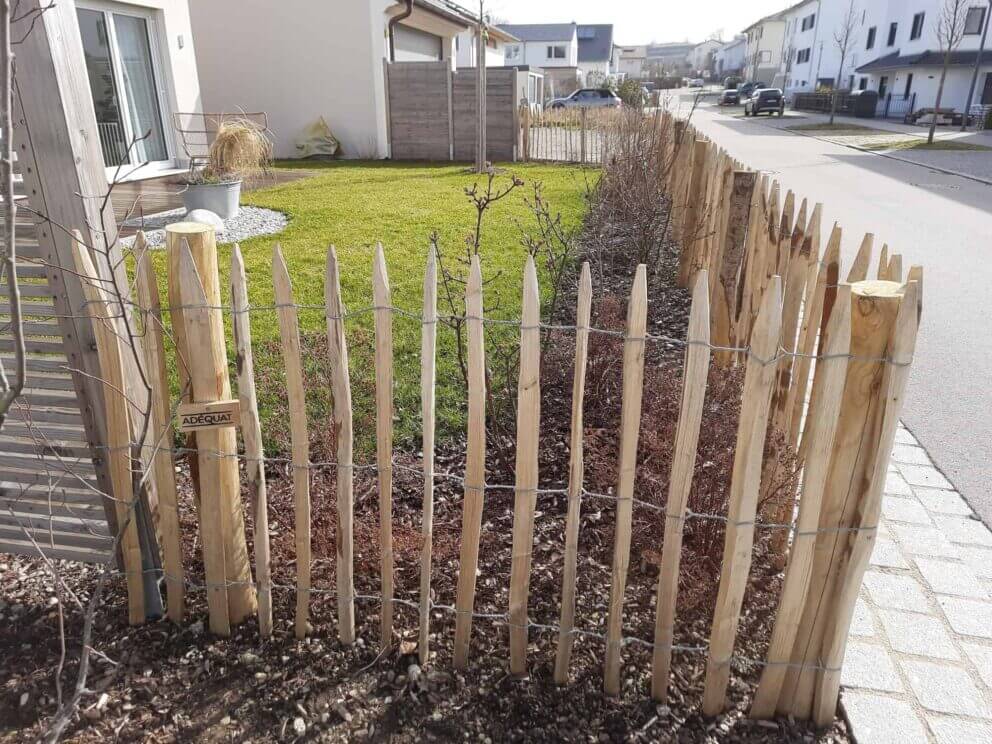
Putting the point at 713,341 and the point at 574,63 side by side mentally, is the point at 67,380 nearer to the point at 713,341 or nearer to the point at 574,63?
the point at 713,341

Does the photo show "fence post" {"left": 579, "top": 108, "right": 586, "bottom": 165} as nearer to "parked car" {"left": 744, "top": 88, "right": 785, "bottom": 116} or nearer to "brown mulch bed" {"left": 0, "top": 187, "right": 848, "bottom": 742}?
"brown mulch bed" {"left": 0, "top": 187, "right": 848, "bottom": 742}

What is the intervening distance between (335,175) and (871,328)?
12676 mm

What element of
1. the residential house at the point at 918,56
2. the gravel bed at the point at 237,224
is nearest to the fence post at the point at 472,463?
the gravel bed at the point at 237,224

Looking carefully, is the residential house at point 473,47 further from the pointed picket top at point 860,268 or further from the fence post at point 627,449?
the fence post at point 627,449

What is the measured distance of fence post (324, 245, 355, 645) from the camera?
2.13 m

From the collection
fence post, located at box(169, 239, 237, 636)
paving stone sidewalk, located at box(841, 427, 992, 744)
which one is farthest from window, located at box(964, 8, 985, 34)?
fence post, located at box(169, 239, 237, 636)

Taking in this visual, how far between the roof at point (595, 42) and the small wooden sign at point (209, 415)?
75.8m

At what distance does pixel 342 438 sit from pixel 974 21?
139ft

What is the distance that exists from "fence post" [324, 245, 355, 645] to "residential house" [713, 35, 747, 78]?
Answer: 86488mm

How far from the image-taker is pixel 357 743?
2125mm

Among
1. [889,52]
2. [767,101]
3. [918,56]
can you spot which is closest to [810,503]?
[767,101]

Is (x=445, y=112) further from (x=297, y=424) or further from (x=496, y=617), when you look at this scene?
(x=496, y=617)

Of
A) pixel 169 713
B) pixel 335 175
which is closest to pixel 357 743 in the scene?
pixel 169 713

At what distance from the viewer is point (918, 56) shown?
3425 cm
